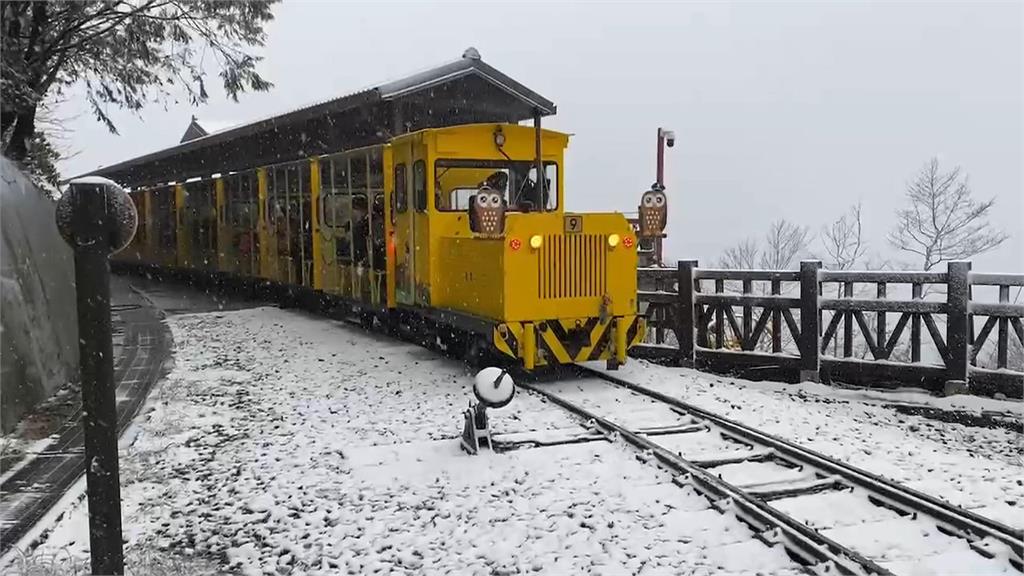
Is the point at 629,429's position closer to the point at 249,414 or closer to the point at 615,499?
the point at 615,499

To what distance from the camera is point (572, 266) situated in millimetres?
8523

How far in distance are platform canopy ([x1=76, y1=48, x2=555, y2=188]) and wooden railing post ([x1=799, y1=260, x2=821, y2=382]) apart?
6.90 metres

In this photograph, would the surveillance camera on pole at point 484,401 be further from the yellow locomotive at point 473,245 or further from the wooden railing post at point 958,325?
the wooden railing post at point 958,325

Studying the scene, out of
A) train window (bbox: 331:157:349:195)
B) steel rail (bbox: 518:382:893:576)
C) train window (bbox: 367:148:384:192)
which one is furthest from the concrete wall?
steel rail (bbox: 518:382:893:576)

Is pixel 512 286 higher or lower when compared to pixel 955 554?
higher

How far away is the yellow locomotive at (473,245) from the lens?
8.23 metres

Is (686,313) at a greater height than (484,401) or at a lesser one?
greater

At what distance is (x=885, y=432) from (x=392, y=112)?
12102 millimetres

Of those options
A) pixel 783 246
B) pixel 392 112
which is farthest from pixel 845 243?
pixel 392 112

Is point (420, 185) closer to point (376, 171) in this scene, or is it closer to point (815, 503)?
point (376, 171)

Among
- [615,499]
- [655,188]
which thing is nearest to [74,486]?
[615,499]

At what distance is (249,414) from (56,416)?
1.74m

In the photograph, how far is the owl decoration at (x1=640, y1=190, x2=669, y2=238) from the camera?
9297mm

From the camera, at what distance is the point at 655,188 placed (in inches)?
373
